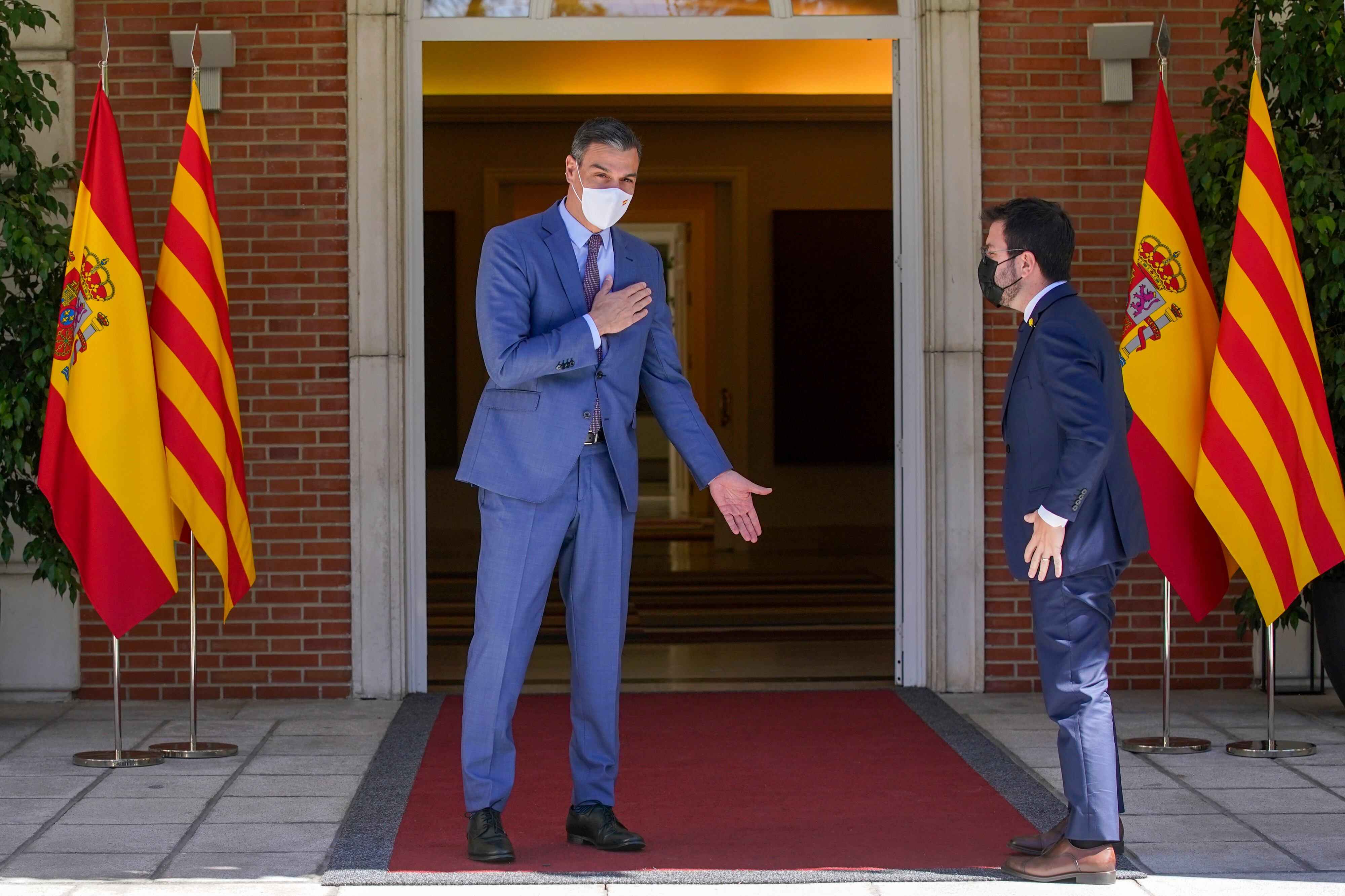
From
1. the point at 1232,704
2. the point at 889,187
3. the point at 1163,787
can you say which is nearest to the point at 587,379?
the point at 1163,787

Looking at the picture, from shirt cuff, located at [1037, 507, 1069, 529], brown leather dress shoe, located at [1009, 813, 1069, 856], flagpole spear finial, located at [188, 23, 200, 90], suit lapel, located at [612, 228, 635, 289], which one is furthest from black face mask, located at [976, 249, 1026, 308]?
flagpole spear finial, located at [188, 23, 200, 90]

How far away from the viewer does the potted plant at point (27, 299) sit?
449cm

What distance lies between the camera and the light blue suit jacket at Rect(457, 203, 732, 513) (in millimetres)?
3205

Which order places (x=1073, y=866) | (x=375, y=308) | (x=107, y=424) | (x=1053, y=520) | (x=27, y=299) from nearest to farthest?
(x=1053, y=520) → (x=1073, y=866) → (x=107, y=424) → (x=27, y=299) → (x=375, y=308)

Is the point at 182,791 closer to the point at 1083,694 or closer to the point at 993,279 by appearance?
the point at 1083,694

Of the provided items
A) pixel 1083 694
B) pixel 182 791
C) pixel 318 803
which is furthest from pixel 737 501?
pixel 182 791

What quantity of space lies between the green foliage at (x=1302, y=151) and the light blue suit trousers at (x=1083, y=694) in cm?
187

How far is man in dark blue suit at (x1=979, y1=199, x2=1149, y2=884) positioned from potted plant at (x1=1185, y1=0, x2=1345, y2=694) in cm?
159

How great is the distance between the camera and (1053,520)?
120 inches

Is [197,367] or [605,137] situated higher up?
[605,137]

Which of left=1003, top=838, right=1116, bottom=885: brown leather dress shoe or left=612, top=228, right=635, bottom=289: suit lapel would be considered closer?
left=1003, top=838, right=1116, bottom=885: brown leather dress shoe

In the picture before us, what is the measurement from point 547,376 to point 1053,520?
3.61ft

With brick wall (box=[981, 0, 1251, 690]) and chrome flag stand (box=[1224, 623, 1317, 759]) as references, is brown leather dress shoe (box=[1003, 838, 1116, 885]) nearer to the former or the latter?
chrome flag stand (box=[1224, 623, 1317, 759])

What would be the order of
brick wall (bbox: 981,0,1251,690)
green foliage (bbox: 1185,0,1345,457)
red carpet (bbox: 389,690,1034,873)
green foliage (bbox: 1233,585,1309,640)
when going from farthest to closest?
brick wall (bbox: 981,0,1251,690)
green foliage (bbox: 1233,585,1309,640)
green foliage (bbox: 1185,0,1345,457)
red carpet (bbox: 389,690,1034,873)
